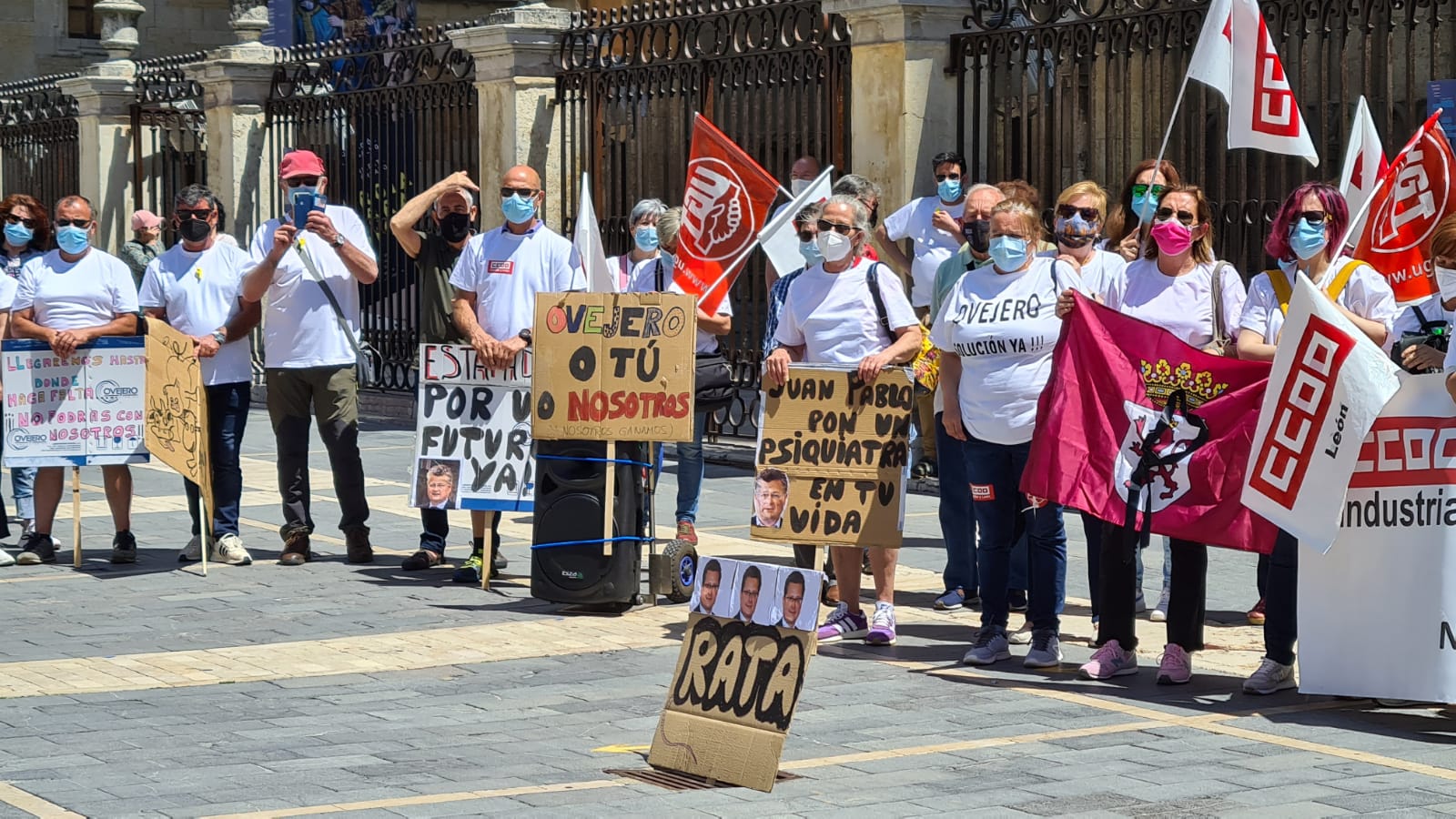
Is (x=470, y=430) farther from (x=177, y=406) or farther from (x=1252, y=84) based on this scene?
(x=1252, y=84)

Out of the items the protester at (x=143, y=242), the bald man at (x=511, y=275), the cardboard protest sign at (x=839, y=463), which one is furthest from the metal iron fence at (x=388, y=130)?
the cardboard protest sign at (x=839, y=463)

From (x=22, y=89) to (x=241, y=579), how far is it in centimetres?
2028

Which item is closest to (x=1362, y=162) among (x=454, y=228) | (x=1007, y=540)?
(x=1007, y=540)

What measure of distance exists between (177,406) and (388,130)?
10.2m

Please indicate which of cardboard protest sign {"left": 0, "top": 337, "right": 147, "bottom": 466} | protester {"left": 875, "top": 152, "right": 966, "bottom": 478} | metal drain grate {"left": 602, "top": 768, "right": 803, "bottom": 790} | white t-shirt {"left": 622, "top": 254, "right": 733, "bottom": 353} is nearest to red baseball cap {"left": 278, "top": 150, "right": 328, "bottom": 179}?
cardboard protest sign {"left": 0, "top": 337, "right": 147, "bottom": 466}

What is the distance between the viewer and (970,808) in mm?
6043

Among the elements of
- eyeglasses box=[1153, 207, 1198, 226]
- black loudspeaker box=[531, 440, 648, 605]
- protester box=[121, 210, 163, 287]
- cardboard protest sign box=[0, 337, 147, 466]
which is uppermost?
protester box=[121, 210, 163, 287]

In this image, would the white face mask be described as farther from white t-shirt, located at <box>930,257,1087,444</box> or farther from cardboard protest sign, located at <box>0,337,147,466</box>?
cardboard protest sign, located at <box>0,337,147,466</box>

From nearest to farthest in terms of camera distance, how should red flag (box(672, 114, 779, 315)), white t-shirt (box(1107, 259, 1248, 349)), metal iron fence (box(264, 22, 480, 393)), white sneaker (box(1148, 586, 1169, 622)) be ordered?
white t-shirt (box(1107, 259, 1248, 349)), white sneaker (box(1148, 586, 1169, 622)), red flag (box(672, 114, 779, 315)), metal iron fence (box(264, 22, 480, 393))

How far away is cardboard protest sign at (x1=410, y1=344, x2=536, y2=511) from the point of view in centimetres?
1052

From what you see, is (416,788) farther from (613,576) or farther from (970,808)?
(613,576)

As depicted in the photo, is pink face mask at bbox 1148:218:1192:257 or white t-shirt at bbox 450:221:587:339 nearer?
pink face mask at bbox 1148:218:1192:257

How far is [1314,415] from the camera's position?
24.3ft

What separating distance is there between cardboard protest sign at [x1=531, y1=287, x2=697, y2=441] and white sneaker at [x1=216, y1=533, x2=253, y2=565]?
2.39 meters
